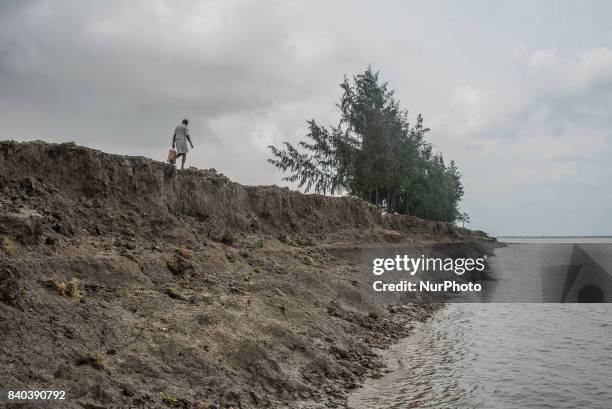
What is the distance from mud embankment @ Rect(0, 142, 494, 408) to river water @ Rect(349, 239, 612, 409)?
895mm

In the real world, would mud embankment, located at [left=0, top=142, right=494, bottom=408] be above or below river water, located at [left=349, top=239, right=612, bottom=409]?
above

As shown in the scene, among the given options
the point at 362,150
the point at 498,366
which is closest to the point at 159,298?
the point at 498,366

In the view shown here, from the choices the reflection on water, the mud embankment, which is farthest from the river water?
the mud embankment

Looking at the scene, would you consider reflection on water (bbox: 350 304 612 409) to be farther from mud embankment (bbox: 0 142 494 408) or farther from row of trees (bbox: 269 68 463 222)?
row of trees (bbox: 269 68 463 222)

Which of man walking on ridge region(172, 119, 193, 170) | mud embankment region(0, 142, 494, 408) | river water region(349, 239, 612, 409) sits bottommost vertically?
river water region(349, 239, 612, 409)

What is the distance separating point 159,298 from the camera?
37.1 ft

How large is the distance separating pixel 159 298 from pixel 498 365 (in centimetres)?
929

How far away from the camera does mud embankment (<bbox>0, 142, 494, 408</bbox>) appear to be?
26.8 feet

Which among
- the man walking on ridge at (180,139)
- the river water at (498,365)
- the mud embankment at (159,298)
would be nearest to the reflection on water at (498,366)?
the river water at (498,365)

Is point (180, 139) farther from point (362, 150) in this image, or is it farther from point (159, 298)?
point (362, 150)

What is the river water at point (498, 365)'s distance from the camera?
10289mm

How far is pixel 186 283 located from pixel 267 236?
944 centimetres

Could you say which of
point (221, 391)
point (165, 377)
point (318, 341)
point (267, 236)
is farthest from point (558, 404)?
point (267, 236)

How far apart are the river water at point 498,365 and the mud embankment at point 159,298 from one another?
89 cm
